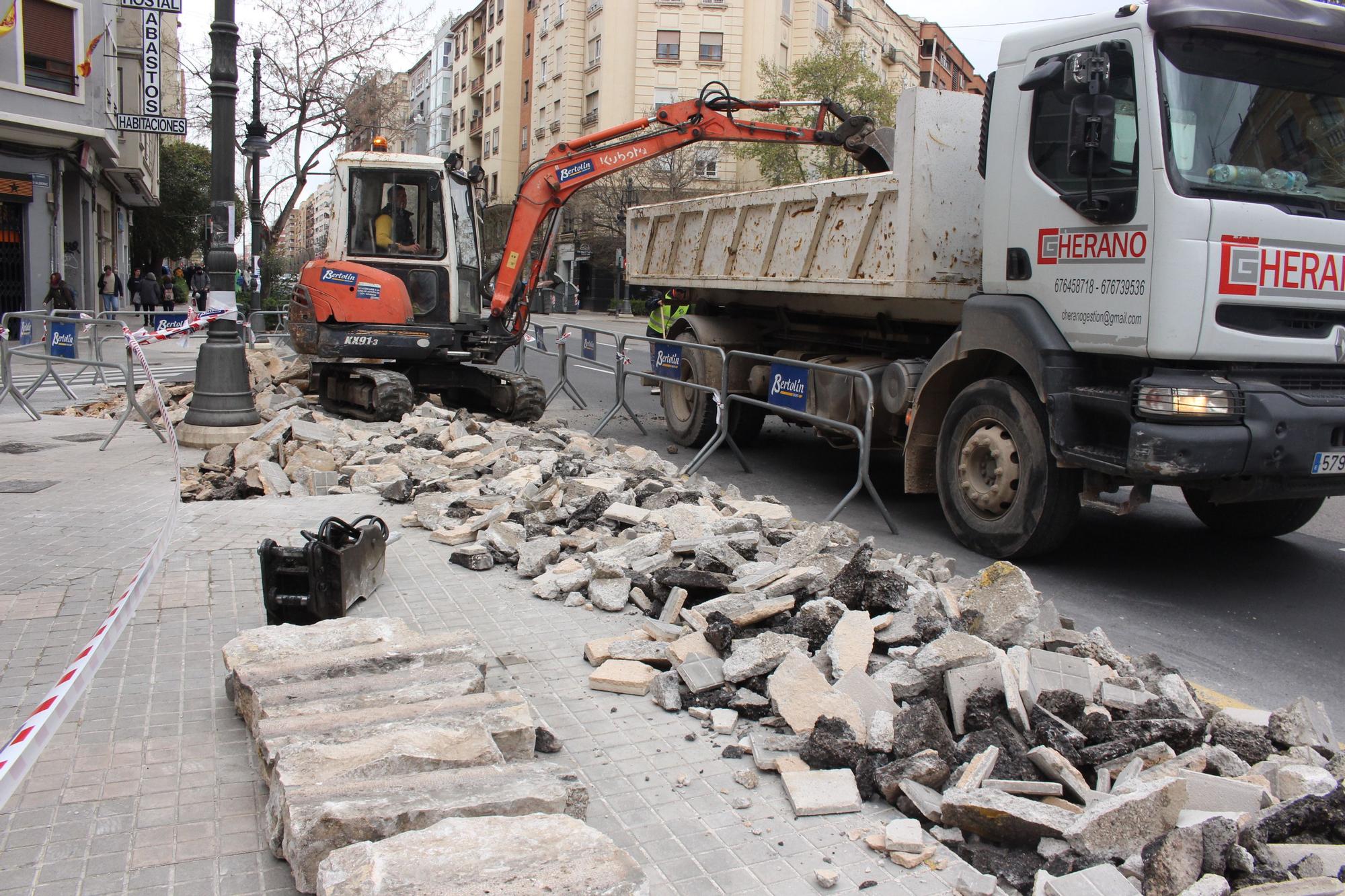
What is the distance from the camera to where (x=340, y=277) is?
37.9 feet

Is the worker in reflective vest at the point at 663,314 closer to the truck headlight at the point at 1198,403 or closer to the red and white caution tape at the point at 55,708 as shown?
the truck headlight at the point at 1198,403

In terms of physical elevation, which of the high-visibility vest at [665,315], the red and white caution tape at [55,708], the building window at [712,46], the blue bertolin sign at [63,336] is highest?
the building window at [712,46]

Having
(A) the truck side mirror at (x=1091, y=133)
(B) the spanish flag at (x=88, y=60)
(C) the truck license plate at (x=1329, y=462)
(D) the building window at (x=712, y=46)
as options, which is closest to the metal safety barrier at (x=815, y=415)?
(A) the truck side mirror at (x=1091, y=133)

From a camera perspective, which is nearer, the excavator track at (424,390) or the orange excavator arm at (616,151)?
the orange excavator arm at (616,151)

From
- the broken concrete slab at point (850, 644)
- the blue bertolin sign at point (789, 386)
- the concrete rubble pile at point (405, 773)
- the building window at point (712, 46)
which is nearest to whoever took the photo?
the concrete rubble pile at point (405, 773)

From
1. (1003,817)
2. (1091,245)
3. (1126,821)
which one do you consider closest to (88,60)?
(1091,245)

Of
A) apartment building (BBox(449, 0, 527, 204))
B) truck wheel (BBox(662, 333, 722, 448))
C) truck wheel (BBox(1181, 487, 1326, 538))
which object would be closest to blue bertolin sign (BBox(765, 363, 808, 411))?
truck wheel (BBox(662, 333, 722, 448))

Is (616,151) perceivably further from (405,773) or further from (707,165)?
(707,165)

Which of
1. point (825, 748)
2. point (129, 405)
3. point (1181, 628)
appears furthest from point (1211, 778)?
point (129, 405)

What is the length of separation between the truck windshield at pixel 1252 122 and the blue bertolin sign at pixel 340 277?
27.3ft

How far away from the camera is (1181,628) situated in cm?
571

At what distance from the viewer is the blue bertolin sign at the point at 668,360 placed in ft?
37.4

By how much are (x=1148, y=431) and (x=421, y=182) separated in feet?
29.8

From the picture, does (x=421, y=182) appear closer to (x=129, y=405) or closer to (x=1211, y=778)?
(x=129, y=405)
